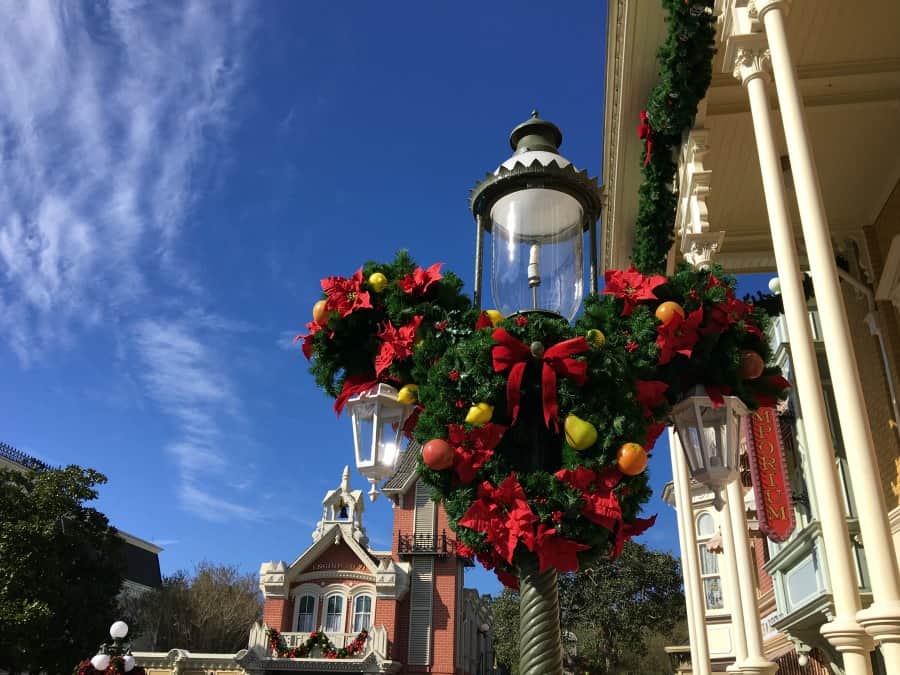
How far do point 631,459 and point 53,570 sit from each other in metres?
31.8

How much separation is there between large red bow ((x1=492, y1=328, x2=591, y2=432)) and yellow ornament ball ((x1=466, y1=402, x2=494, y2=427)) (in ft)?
0.36

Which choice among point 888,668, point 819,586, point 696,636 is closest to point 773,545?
point 819,586

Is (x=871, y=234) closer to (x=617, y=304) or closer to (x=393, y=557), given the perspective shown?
(x=617, y=304)

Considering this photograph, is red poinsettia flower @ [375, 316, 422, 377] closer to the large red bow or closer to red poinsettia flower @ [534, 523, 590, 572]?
the large red bow

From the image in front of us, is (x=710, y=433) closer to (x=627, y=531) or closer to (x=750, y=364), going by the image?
(x=750, y=364)

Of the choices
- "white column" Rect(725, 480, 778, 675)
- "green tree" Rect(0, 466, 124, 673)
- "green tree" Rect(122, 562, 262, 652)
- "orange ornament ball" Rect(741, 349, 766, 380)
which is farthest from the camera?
"green tree" Rect(122, 562, 262, 652)

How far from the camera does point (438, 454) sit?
3.30m

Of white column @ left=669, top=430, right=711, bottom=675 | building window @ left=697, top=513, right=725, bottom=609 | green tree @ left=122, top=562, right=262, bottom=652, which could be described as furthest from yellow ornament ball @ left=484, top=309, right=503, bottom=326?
green tree @ left=122, top=562, right=262, bottom=652

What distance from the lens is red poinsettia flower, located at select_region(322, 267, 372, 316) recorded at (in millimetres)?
4094

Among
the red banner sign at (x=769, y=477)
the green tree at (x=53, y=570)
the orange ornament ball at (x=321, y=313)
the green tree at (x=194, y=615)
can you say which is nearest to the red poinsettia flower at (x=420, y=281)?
the orange ornament ball at (x=321, y=313)

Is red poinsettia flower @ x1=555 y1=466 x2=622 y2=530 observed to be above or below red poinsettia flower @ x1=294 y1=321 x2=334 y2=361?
below

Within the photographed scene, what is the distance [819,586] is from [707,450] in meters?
7.55

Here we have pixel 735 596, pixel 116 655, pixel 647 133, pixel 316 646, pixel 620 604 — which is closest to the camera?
pixel 735 596

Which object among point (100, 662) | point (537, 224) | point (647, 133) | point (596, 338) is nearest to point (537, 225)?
point (537, 224)
